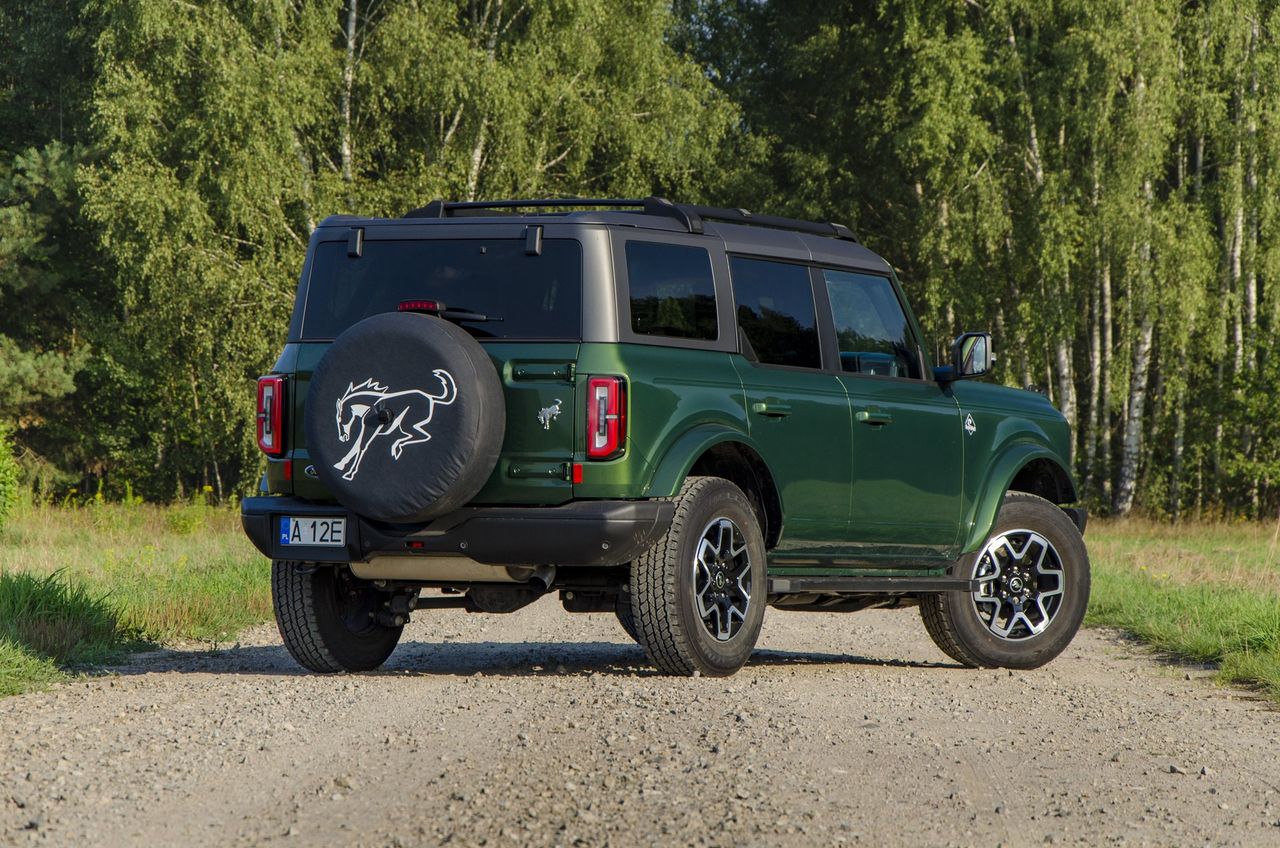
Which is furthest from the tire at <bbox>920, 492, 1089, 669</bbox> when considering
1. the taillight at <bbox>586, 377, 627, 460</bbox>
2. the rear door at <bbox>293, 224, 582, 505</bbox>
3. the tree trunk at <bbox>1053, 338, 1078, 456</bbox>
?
the tree trunk at <bbox>1053, 338, 1078, 456</bbox>

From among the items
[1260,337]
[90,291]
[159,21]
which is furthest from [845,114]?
[90,291]

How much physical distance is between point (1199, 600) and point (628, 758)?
27.8ft

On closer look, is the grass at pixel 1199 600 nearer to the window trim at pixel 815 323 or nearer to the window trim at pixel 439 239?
the window trim at pixel 815 323

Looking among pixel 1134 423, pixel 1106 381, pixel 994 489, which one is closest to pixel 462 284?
pixel 994 489

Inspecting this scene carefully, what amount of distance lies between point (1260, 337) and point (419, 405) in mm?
24753

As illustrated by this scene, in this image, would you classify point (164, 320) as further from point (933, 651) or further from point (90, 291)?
point (933, 651)

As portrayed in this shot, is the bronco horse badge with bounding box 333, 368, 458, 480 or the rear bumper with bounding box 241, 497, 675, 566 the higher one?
the bronco horse badge with bounding box 333, 368, 458, 480

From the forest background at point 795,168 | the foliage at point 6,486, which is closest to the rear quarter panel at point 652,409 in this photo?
the foliage at point 6,486

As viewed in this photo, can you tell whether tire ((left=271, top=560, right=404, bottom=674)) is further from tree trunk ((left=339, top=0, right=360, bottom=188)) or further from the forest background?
tree trunk ((left=339, top=0, right=360, bottom=188))

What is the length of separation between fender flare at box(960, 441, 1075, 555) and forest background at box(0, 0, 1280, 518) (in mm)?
18938

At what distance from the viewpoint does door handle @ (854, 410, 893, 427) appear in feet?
29.8

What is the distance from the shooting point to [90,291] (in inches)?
1443

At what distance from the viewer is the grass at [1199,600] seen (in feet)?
32.8

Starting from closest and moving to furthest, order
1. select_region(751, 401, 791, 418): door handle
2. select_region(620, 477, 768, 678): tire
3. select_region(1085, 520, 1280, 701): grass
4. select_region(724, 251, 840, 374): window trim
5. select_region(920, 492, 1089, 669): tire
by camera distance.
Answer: select_region(620, 477, 768, 678): tire, select_region(751, 401, 791, 418): door handle, select_region(724, 251, 840, 374): window trim, select_region(920, 492, 1089, 669): tire, select_region(1085, 520, 1280, 701): grass
